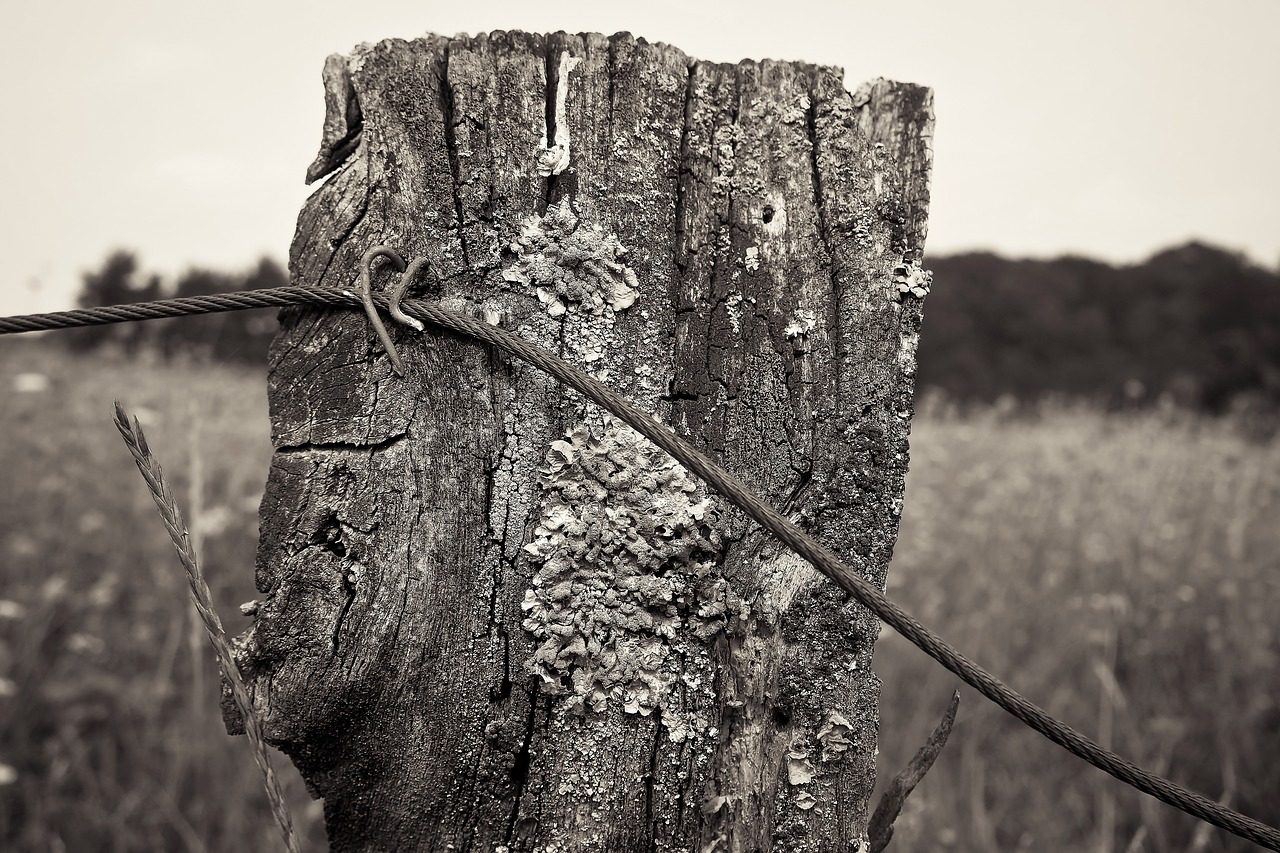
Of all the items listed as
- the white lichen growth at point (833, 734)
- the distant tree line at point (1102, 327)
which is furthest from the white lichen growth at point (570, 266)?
the distant tree line at point (1102, 327)

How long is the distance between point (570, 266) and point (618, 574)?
1.25 feet

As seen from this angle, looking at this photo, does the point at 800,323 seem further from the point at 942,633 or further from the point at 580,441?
the point at 942,633

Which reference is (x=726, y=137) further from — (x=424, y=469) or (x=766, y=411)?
(x=424, y=469)

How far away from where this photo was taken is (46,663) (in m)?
3.05

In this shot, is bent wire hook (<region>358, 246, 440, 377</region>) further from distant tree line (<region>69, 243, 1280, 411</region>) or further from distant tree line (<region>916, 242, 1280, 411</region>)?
distant tree line (<region>916, 242, 1280, 411</region>)

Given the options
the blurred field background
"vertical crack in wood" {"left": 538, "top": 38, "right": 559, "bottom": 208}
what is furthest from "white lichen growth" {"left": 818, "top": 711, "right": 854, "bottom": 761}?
the blurred field background

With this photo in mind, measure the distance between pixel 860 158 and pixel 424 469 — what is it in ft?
2.18

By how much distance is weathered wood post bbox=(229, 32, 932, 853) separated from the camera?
3.01 ft

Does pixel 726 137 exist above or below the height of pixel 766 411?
above

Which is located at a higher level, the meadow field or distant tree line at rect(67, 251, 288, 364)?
distant tree line at rect(67, 251, 288, 364)

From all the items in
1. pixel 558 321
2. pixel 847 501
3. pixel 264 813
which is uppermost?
pixel 558 321

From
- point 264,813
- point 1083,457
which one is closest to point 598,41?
point 264,813

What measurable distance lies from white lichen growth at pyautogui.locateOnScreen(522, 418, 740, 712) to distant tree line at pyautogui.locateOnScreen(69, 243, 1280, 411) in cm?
1400

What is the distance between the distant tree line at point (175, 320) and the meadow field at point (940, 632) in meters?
4.51
